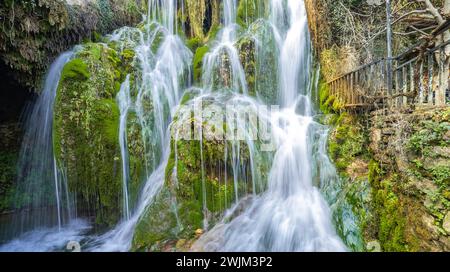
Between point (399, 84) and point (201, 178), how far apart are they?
4.54 m

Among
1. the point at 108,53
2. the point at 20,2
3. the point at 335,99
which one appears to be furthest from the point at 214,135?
the point at 20,2

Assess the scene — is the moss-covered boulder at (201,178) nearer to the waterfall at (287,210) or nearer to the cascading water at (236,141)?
the cascading water at (236,141)

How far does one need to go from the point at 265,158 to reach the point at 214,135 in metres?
1.43

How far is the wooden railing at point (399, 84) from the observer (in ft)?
11.4

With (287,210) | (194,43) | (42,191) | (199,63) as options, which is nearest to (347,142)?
(287,210)

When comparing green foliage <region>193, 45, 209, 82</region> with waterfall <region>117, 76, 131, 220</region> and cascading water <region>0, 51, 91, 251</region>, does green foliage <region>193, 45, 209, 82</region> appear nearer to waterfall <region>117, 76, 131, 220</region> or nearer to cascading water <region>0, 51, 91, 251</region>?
waterfall <region>117, 76, 131, 220</region>

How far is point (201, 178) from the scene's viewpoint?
5.89m

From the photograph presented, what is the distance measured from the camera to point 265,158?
618cm

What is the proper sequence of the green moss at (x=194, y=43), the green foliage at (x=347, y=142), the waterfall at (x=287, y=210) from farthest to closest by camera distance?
the green moss at (x=194, y=43) < the green foliage at (x=347, y=142) < the waterfall at (x=287, y=210)

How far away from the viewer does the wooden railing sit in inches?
136

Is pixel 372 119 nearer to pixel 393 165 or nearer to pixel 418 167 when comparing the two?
pixel 393 165

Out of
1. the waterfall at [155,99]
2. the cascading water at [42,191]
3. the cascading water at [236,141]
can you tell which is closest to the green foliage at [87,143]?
the cascading water at [236,141]

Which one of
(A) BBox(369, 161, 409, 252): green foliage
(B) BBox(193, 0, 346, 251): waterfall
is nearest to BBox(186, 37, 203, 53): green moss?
(B) BBox(193, 0, 346, 251): waterfall

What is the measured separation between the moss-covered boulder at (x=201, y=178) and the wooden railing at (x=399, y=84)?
2.49 metres
